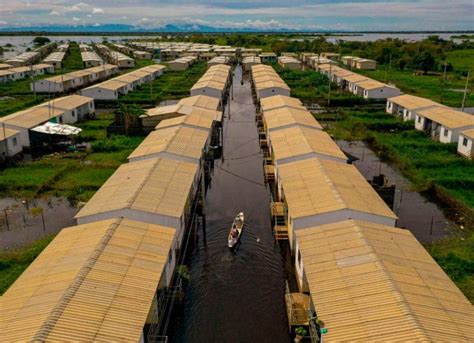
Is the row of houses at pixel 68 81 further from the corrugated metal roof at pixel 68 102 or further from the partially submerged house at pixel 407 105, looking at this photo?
the partially submerged house at pixel 407 105

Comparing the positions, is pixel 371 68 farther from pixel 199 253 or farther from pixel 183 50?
pixel 199 253

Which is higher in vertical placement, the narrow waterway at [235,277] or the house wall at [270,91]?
the house wall at [270,91]

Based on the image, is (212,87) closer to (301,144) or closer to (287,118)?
(287,118)

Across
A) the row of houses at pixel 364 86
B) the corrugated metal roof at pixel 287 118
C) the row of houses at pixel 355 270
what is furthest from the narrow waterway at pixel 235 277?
the row of houses at pixel 364 86

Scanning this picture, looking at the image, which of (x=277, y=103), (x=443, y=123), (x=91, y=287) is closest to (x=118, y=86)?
(x=277, y=103)

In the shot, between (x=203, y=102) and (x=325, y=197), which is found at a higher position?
(x=203, y=102)

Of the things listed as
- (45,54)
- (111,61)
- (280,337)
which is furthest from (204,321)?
(45,54)
